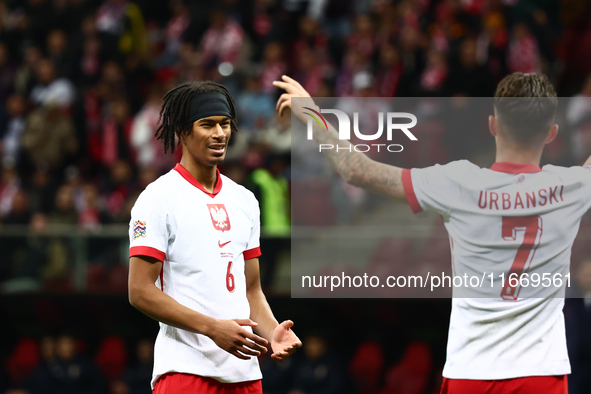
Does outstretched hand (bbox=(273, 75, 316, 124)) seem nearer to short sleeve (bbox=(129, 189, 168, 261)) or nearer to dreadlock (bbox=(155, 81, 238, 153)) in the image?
dreadlock (bbox=(155, 81, 238, 153))

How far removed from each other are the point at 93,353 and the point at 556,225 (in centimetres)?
816

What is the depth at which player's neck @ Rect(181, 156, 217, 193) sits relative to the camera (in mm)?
3824

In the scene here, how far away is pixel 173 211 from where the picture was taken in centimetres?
362

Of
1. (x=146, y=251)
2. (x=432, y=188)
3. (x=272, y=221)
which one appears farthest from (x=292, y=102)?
(x=272, y=221)

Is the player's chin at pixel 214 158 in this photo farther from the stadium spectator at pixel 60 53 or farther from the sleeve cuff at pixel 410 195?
the stadium spectator at pixel 60 53

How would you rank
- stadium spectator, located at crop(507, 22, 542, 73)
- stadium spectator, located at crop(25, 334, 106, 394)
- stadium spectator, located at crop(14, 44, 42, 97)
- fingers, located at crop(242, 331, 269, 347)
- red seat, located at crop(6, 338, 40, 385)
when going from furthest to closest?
stadium spectator, located at crop(14, 44, 42, 97) → red seat, located at crop(6, 338, 40, 385) → stadium spectator, located at crop(507, 22, 542, 73) → stadium spectator, located at crop(25, 334, 106, 394) → fingers, located at crop(242, 331, 269, 347)

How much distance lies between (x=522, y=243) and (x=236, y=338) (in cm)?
140

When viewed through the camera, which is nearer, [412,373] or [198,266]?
[198,266]

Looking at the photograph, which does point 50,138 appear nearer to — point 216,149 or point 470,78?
point 470,78

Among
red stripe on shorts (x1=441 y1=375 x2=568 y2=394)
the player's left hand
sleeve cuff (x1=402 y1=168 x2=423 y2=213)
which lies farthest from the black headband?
red stripe on shorts (x1=441 y1=375 x2=568 y2=394)

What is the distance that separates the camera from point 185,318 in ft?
11.2

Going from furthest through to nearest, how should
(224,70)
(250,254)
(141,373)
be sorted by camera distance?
(224,70) → (141,373) → (250,254)

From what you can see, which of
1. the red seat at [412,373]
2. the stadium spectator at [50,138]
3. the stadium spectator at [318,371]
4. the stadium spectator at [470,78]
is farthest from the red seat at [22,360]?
the stadium spectator at [470,78]

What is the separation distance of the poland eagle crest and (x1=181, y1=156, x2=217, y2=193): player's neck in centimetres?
11
